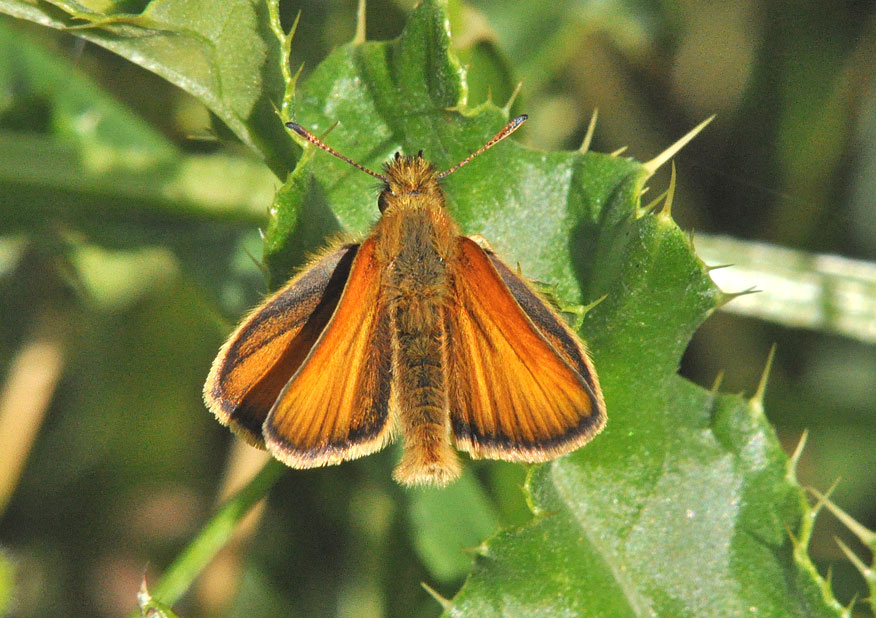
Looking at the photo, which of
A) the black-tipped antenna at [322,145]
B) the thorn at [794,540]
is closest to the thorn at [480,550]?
the thorn at [794,540]

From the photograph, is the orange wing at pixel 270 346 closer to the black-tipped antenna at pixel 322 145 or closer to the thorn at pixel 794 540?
the black-tipped antenna at pixel 322 145

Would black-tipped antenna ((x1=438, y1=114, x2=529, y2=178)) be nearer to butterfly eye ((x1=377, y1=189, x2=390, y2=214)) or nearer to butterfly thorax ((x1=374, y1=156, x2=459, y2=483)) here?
butterfly thorax ((x1=374, y1=156, x2=459, y2=483))

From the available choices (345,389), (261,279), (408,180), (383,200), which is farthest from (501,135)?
(261,279)

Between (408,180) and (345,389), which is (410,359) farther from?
(408,180)

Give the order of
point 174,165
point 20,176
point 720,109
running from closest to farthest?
point 20,176, point 174,165, point 720,109

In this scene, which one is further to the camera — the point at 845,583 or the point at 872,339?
the point at 872,339

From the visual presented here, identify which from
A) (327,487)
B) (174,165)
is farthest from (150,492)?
(174,165)

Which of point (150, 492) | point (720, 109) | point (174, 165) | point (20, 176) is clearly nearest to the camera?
point (20, 176)

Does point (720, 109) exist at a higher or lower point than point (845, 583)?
higher

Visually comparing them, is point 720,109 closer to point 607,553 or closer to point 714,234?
point 714,234
